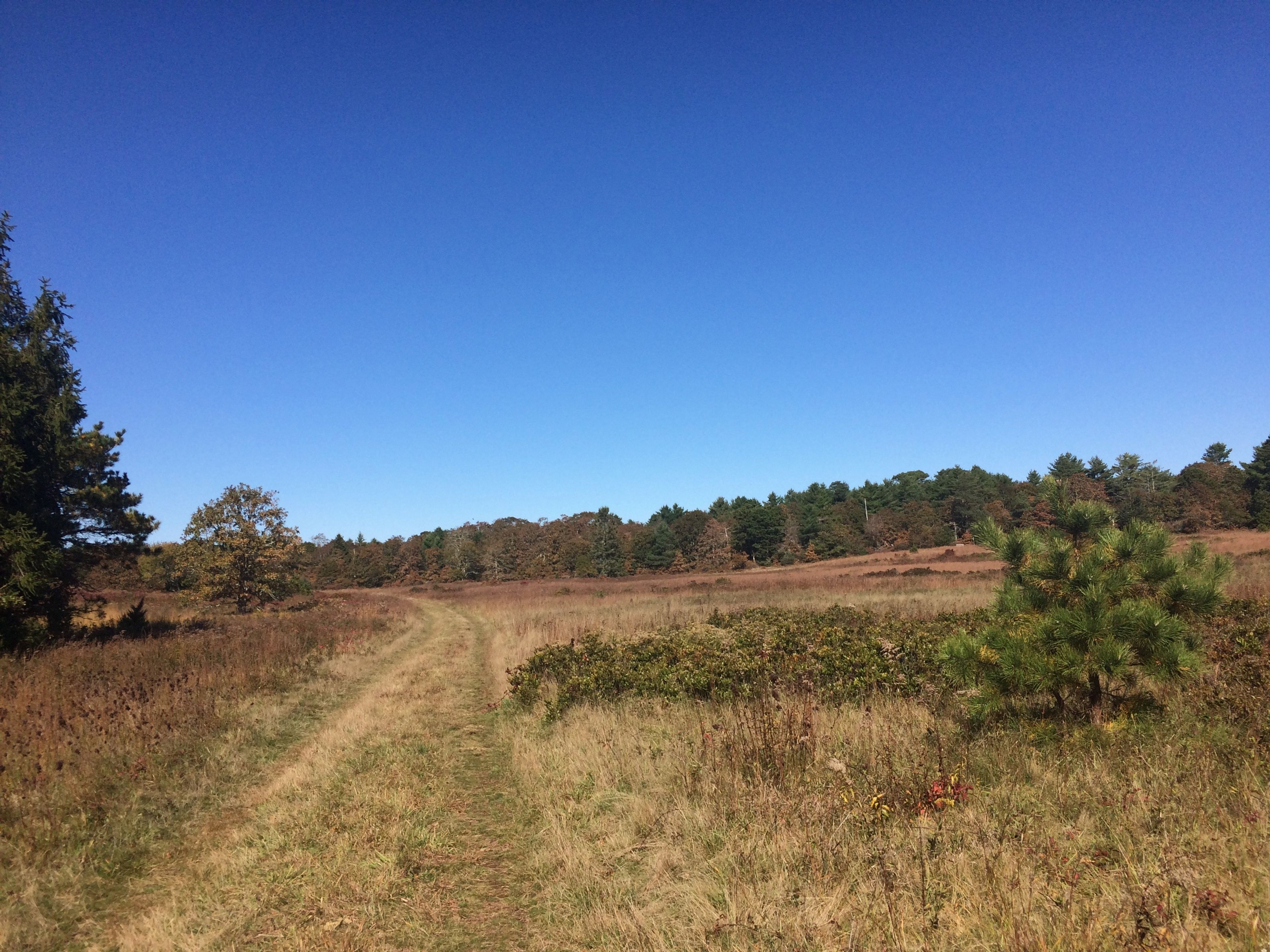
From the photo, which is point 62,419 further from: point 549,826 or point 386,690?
point 549,826

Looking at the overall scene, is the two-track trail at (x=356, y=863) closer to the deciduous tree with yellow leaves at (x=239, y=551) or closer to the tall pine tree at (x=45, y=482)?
the tall pine tree at (x=45, y=482)

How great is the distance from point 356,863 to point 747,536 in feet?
292

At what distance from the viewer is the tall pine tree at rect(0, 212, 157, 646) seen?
13195mm

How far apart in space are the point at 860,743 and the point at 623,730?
2.80 meters

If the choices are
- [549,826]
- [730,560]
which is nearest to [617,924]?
[549,826]

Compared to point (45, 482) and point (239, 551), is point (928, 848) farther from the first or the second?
point (239, 551)

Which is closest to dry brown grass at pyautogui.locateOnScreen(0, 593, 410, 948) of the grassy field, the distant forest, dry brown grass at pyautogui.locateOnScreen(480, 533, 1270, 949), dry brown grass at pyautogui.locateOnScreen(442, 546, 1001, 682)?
the grassy field

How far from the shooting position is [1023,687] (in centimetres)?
480

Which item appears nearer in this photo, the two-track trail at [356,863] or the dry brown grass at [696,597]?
the two-track trail at [356,863]

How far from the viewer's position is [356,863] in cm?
460

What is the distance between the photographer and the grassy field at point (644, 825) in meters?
2.96

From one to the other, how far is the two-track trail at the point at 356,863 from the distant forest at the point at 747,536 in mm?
70753

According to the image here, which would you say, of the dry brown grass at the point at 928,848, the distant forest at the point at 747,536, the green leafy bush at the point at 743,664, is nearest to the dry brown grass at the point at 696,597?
the green leafy bush at the point at 743,664

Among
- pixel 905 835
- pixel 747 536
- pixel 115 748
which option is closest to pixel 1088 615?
pixel 905 835
